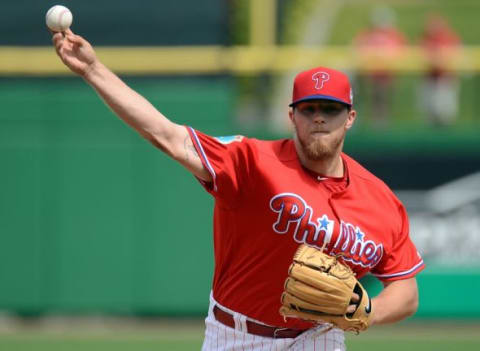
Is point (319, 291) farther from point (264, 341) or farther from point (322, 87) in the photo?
point (322, 87)

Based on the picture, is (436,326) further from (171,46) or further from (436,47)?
(171,46)

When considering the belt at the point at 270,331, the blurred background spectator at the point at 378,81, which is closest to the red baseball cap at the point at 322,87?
the belt at the point at 270,331

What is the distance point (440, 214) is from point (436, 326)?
1.20m

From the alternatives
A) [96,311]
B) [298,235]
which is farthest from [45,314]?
[298,235]

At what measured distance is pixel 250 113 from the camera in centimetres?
1038

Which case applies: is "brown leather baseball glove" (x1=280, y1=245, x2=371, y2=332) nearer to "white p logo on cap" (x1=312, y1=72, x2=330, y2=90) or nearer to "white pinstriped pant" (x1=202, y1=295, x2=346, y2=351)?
"white pinstriped pant" (x1=202, y1=295, x2=346, y2=351)

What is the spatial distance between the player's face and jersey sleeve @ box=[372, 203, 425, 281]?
572mm

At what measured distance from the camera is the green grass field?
8531 mm

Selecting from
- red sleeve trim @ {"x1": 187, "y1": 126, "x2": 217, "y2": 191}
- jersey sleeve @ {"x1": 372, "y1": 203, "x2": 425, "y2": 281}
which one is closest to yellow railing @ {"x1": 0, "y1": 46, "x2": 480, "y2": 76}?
jersey sleeve @ {"x1": 372, "y1": 203, "x2": 425, "y2": 281}

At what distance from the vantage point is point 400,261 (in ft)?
14.7

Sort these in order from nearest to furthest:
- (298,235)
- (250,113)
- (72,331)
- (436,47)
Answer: (298,235) < (72,331) < (250,113) < (436,47)

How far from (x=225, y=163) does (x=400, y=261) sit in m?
1.03

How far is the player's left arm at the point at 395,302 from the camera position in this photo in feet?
13.8

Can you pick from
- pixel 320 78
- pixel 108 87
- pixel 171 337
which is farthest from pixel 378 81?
pixel 108 87
